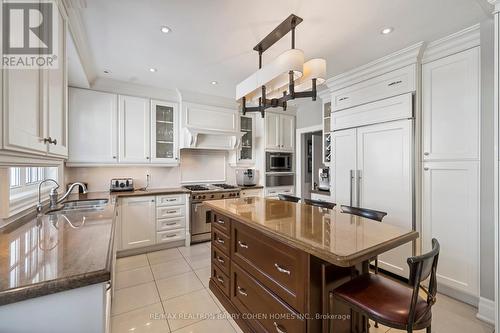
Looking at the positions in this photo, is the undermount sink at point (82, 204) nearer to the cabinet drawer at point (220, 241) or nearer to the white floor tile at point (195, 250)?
Answer: the cabinet drawer at point (220, 241)

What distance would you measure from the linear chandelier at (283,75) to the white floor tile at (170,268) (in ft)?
7.21

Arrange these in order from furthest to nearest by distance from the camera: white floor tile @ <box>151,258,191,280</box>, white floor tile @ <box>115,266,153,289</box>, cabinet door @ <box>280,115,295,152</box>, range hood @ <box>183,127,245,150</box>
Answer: cabinet door @ <box>280,115,295,152</box> < range hood @ <box>183,127,245,150</box> < white floor tile @ <box>151,258,191,280</box> < white floor tile @ <box>115,266,153,289</box>

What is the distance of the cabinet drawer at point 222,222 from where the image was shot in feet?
6.73

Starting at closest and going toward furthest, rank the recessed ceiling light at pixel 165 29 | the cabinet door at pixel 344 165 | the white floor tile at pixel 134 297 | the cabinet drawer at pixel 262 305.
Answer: the cabinet drawer at pixel 262 305, the recessed ceiling light at pixel 165 29, the white floor tile at pixel 134 297, the cabinet door at pixel 344 165

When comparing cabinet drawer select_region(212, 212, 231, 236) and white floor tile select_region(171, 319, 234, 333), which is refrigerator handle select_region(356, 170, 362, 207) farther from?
white floor tile select_region(171, 319, 234, 333)

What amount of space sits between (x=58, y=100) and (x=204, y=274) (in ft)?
7.45

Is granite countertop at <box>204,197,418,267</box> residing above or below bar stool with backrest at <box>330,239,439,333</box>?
above

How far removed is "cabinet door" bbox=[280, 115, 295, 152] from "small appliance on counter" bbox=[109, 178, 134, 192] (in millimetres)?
2900

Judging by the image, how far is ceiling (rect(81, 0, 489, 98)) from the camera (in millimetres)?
1757

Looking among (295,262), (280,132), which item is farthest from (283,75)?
(280,132)

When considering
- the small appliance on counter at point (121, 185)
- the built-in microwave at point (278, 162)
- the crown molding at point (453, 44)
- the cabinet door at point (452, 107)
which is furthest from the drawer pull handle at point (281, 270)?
the built-in microwave at point (278, 162)

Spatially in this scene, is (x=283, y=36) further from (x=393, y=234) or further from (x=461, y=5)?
(x=393, y=234)

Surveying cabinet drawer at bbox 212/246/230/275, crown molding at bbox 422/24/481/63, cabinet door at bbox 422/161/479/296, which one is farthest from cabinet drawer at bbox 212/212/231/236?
crown molding at bbox 422/24/481/63

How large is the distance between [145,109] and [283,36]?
246 cm
